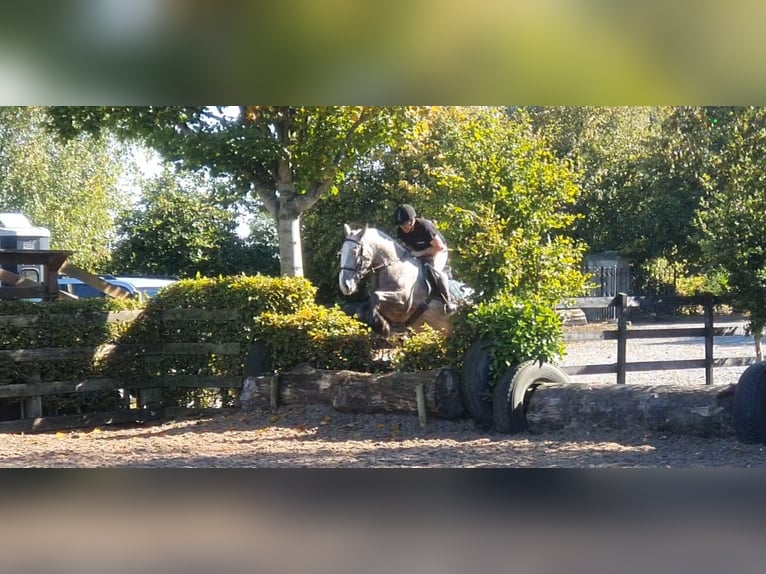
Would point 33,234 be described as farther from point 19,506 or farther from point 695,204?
point 695,204

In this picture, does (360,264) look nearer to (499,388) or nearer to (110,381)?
(499,388)

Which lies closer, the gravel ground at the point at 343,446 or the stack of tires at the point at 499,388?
the gravel ground at the point at 343,446

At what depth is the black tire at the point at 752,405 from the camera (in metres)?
7.25

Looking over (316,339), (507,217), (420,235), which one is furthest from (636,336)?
(316,339)

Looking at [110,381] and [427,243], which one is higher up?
[427,243]

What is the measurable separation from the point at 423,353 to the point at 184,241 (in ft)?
16.1

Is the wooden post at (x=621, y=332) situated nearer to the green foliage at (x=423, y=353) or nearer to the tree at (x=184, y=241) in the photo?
the green foliage at (x=423, y=353)

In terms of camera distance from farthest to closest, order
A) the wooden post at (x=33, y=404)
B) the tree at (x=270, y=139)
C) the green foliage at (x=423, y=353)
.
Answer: the tree at (x=270, y=139)
the wooden post at (x=33, y=404)
the green foliage at (x=423, y=353)

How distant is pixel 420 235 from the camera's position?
10258mm

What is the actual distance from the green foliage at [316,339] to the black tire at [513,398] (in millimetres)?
1783

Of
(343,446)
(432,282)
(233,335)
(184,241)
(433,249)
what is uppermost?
(184,241)

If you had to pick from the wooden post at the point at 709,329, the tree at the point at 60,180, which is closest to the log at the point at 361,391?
the wooden post at the point at 709,329
